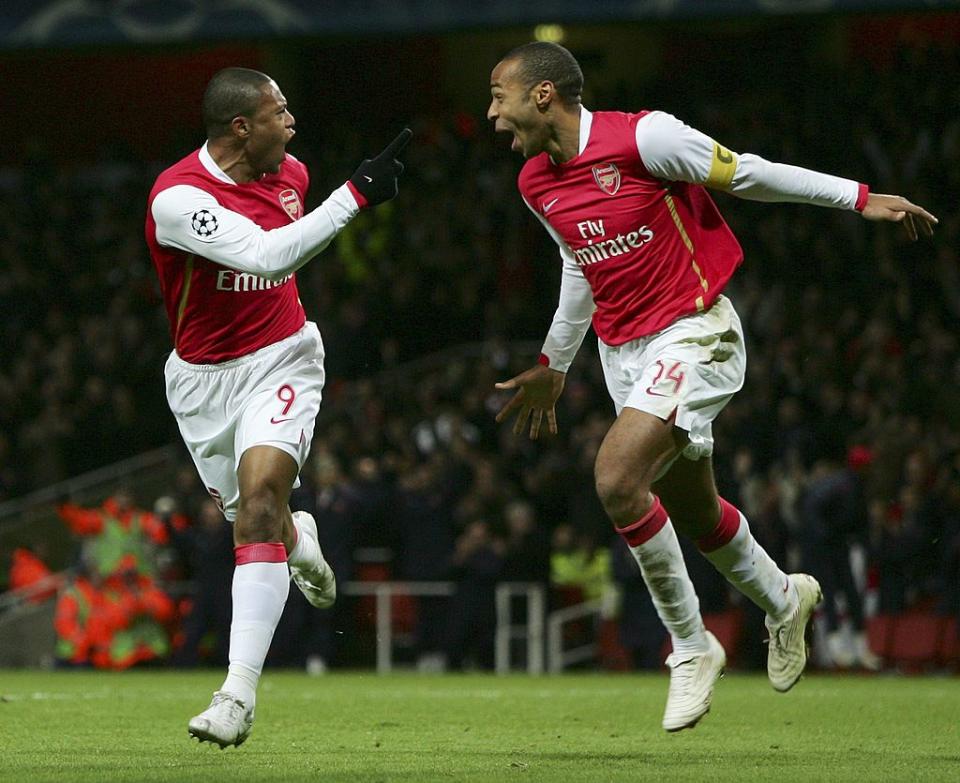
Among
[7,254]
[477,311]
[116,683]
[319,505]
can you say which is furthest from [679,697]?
[7,254]

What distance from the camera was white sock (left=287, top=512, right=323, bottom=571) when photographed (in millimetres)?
7531

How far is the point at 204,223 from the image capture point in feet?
21.2

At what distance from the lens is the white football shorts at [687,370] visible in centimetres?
673

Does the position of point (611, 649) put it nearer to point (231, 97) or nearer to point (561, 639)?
point (561, 639)

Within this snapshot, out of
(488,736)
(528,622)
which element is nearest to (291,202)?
(488,736)

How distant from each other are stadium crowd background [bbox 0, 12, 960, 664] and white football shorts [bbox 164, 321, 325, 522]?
8.28 metres

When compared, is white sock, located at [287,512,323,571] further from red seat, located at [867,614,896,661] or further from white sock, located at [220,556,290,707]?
red seat, located at [867,614,896,661]

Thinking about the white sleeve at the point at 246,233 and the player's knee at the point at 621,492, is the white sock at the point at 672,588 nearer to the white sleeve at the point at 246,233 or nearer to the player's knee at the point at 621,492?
the player's knee at the point at 621,492

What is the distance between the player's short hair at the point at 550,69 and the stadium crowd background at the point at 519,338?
812 cm

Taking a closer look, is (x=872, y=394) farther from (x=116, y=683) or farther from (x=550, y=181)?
(x=550, y=181)

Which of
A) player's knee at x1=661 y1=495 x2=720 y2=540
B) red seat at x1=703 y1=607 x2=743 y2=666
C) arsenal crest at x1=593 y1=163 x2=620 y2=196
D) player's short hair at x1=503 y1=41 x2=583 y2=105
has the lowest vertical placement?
red seat at x1=703 y1=607 x2=743 y2=666

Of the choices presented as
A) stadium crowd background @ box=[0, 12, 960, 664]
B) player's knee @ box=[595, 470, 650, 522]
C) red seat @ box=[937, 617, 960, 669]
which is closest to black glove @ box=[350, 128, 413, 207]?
player's knee @ box=[595, 470, 650, 522]

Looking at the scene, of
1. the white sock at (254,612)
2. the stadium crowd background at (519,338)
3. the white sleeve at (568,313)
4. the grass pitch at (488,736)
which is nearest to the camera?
the grass pitch at (488,736)

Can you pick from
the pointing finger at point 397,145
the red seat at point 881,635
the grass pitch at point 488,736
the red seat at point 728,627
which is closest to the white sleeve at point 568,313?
the pointing finger at point 397,145
